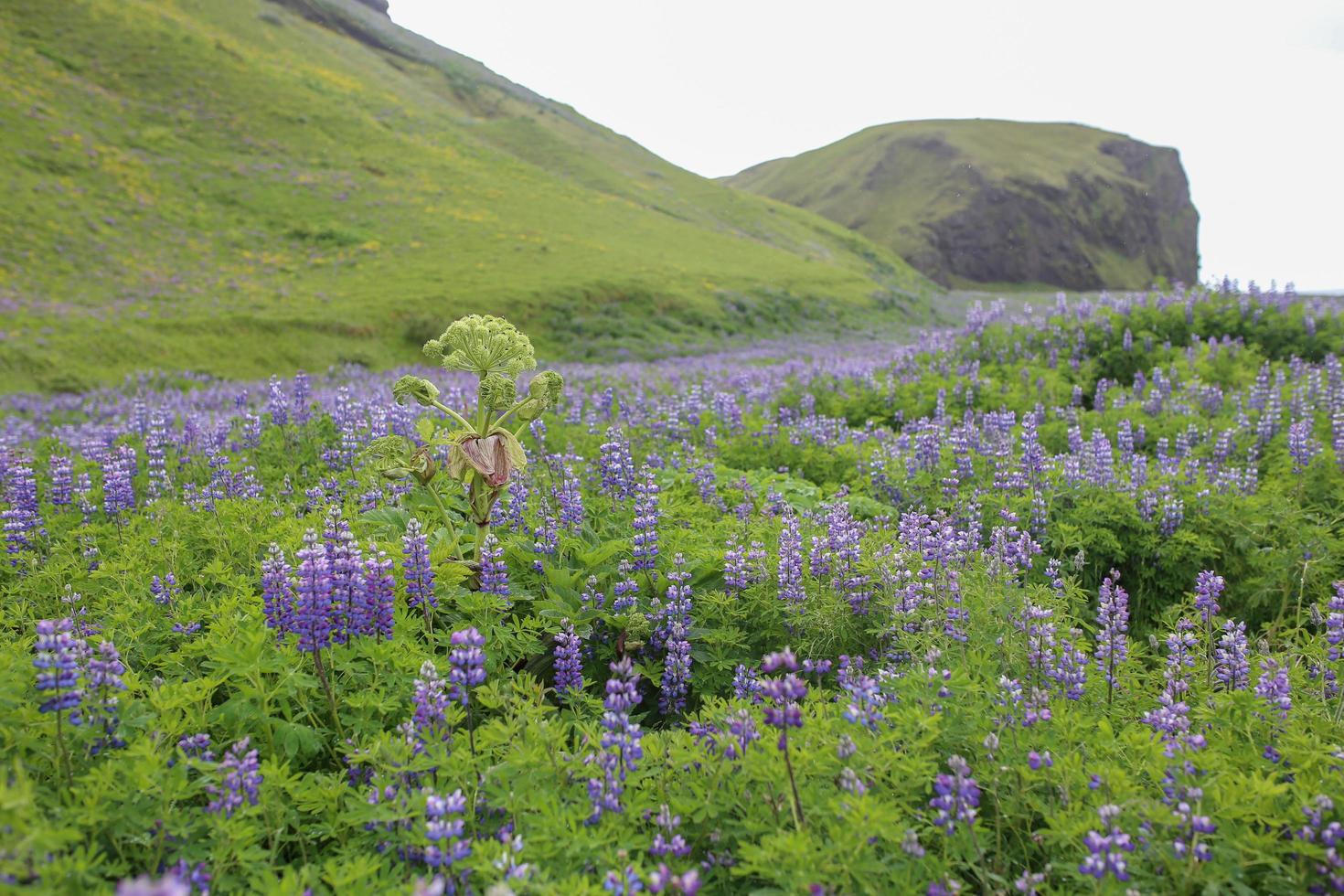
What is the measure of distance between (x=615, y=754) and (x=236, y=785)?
1210mm

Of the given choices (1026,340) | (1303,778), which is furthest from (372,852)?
(1026,340)

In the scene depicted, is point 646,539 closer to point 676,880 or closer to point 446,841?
point 446,841

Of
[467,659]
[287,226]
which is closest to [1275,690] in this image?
[467,659]

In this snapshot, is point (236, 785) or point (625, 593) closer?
point (236, 785)

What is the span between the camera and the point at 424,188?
3994 centimetres

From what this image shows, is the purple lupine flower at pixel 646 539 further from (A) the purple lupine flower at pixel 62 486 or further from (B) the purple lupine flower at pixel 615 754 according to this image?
(A) the purple lupine flower at pixel 62 486

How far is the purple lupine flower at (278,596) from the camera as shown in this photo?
3.19 metres

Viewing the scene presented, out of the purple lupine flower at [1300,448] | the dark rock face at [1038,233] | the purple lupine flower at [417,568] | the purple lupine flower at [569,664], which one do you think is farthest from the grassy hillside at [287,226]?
the dark rock face at [1038,233]

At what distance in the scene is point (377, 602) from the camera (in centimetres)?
329

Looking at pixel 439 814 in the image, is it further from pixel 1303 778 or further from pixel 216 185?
pixel 216 185

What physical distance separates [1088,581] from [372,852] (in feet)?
16.8

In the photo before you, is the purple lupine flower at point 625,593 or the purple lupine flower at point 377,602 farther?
the purple lupine flower at point 625,593

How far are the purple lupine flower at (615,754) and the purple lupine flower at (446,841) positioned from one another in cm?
43

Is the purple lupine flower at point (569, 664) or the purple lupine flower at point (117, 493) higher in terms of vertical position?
the purple lupine flower at point (569, 664)
